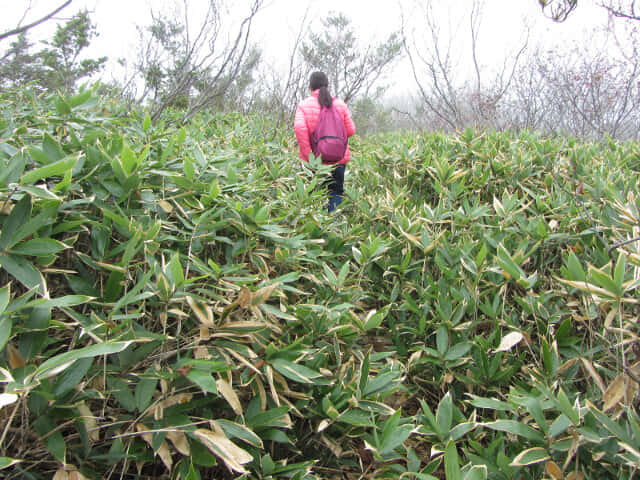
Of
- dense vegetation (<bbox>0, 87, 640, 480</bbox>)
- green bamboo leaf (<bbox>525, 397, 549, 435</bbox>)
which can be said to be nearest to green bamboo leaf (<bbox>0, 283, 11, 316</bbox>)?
dense vegetation (<bbox>0, 87, 640, 480</bbox>)

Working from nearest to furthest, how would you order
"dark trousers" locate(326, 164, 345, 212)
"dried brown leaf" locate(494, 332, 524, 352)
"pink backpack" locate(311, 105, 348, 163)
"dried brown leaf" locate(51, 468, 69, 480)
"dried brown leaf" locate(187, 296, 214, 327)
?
"dried brown leaf" locate(51, 468, 69, 480) < "dried brown leaf" locate(187, 296, 214, 327) < "dried brown leaf" locate(494, 332, 524, 352) < "pink backpack" locate(311, 105, 348, 163) < "dark trousers" locate(326, 164, 345, 212)

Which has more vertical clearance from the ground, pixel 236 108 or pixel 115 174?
pixel 236 108

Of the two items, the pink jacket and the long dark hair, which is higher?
the long dark hair

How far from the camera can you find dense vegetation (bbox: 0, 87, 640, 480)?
0.95m

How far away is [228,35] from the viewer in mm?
4914

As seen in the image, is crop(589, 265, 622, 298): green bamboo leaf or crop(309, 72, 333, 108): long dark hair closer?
crop(589, 265, 622, 298): green bamboo leaf

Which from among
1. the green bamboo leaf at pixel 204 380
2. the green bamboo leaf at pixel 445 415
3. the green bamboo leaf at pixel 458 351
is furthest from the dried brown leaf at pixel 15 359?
the green bamboo leaf at pixel 458 351

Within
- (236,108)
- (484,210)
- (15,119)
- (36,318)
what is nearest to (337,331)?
(36,318)

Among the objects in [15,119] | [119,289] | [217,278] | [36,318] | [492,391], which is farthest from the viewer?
[15,119]

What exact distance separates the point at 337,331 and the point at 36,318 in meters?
0.93

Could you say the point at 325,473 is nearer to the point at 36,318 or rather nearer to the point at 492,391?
the point at 492,391

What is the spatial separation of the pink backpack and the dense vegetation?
2.01 metres

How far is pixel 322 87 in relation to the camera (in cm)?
417

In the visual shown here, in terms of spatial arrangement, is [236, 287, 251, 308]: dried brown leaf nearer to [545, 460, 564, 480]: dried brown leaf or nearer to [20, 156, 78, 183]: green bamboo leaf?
[20, 156, 78, 183]: green bamboo leaf
